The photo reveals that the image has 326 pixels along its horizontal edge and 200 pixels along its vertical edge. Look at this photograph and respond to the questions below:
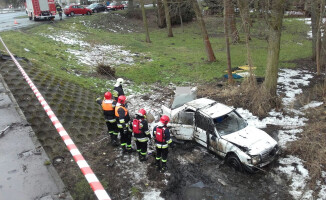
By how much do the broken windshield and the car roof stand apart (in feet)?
0.50

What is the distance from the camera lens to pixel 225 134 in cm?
746

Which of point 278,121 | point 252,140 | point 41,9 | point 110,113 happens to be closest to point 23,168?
point 110,113

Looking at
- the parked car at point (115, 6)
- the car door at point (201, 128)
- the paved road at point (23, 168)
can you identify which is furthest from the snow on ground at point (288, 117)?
the parked car at point (115, 6)

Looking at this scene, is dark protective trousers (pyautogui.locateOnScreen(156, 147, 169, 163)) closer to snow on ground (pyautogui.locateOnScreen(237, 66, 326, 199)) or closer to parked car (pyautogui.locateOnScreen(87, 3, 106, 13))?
snow on ground (pyautogui.locateOnScreen(237, 66, 326, 199))

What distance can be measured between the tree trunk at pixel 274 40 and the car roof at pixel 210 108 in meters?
3.31

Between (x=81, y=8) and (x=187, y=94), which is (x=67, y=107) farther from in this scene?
(x=81, y=8)

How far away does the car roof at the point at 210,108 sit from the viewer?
25.7 ft

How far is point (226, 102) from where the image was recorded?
1120cm

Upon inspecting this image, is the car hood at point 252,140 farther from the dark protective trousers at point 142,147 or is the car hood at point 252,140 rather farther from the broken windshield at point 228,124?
the dark protective trousers at point 142,147

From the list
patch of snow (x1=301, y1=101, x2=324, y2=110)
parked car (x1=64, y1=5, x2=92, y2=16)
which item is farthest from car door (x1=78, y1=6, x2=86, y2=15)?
patch of snow (x1=301, y1=101, x2=324, y2=110)

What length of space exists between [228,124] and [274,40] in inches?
176

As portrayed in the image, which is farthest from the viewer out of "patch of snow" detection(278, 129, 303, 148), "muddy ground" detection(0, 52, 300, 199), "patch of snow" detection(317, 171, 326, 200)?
"patch of snow" detection(278, 129, 303, 148)

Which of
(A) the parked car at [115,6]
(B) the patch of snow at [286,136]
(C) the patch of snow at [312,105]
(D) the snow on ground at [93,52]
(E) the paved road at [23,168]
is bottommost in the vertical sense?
(B) the patch of snow at [286,136]

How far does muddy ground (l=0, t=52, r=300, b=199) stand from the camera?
6.26 m
